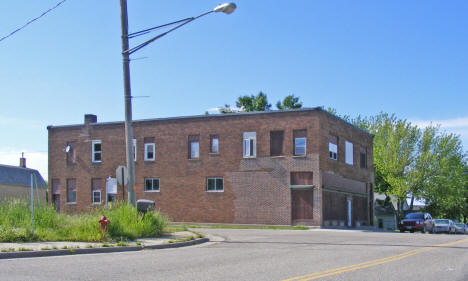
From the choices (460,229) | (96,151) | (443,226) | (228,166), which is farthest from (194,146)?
(460,229)

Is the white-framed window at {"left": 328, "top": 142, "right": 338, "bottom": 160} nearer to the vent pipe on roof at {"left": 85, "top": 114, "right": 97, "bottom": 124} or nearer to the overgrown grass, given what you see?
the vent pipe on roof at {"left": 85, "top": 114, "right": 97, "bottom": 124}

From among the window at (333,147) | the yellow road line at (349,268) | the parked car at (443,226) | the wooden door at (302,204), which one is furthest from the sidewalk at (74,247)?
the parked car at (443,226)

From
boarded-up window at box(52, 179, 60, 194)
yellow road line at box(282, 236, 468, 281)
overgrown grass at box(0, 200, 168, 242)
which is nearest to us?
yellow road line at box(282, 236, 468, 281)

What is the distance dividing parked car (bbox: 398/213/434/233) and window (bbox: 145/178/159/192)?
17.5 metres

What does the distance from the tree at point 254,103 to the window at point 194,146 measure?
991 inches

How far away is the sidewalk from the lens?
12.6 metres

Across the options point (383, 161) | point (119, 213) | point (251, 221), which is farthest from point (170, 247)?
point (383, 161)

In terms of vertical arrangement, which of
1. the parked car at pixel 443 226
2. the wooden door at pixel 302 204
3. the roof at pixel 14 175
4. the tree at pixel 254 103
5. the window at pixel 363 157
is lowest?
the parked car at pixel 443 226

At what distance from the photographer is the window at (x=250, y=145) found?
121 ft

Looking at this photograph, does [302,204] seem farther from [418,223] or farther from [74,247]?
[74,247]

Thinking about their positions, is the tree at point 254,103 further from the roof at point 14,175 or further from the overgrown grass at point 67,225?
the overgrown grass at point 67,225

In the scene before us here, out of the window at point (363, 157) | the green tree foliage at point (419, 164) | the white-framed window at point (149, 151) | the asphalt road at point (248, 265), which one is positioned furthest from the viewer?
the green tree foliage at point (419, 164)

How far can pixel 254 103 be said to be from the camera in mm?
64312

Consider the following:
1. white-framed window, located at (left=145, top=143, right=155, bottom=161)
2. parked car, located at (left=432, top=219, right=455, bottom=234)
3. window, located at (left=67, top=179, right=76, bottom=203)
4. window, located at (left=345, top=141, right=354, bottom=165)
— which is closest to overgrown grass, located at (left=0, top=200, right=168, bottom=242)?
white-framed window, located at (left=145, top=143, right=155, bottom=161)
